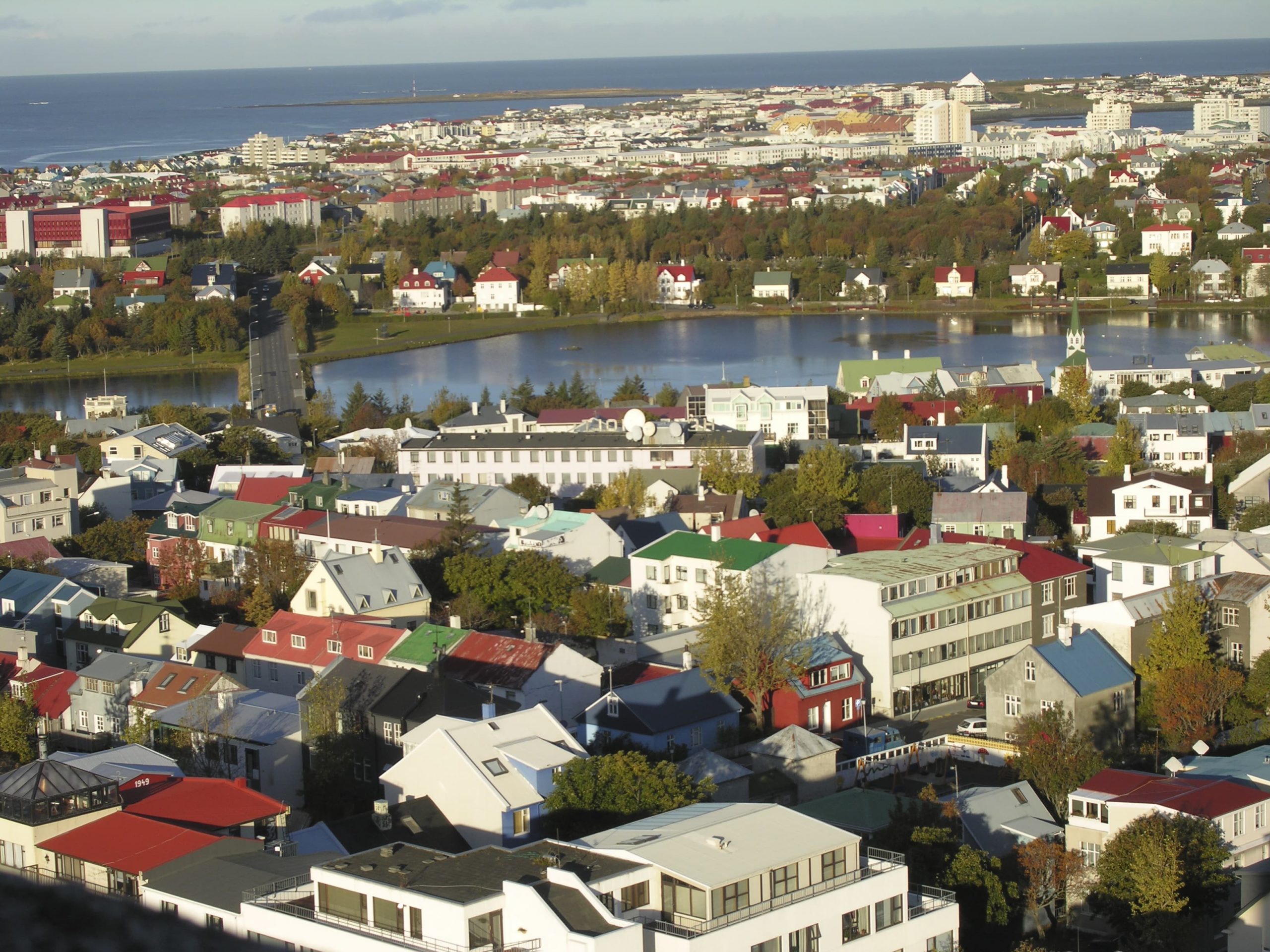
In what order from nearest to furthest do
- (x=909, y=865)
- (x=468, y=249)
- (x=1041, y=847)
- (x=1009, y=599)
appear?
1. (x=909, y=865)
2. (x=1041, y=847)
3. (x=1009, y=599)
4. (x=468, y=249)

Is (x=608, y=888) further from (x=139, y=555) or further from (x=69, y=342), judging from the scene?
(x=69, y=342)

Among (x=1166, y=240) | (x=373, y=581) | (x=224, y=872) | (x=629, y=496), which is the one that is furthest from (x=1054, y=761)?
(x=1166, y=240)

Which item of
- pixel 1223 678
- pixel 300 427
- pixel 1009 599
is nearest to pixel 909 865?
pixel 1223 678

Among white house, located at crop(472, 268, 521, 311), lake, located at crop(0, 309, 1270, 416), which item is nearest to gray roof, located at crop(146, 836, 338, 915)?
lake, located at crop(0, 309, 1270, 416)

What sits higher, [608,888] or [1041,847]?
[608,888]

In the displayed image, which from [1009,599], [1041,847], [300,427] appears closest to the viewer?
[1041,847]
